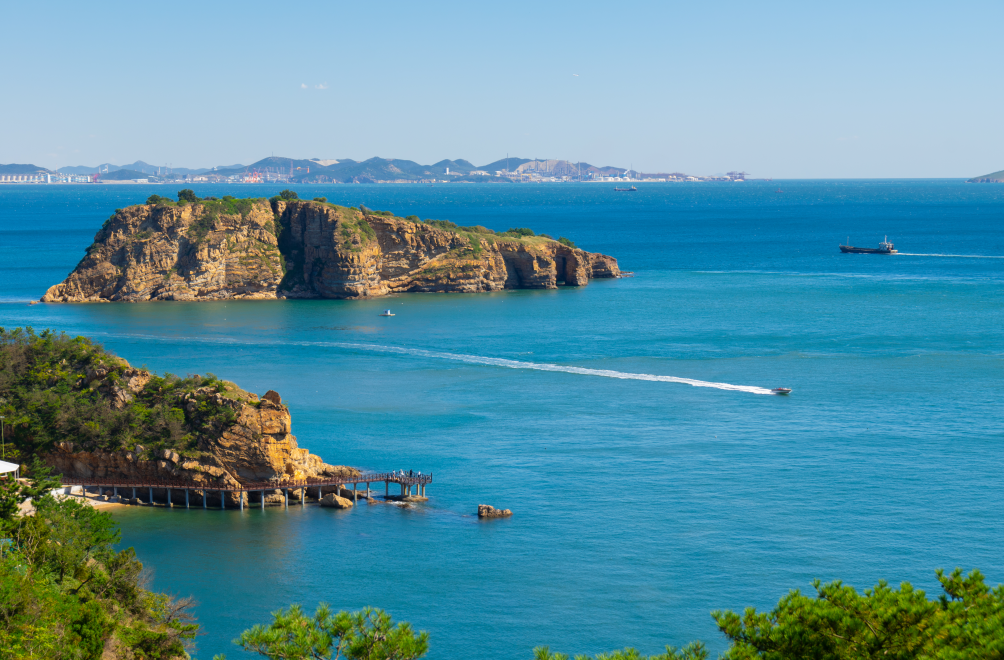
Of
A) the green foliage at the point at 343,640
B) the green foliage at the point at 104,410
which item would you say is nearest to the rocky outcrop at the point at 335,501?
the green foliage at the point at 104,410

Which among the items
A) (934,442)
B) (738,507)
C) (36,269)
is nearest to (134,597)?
(738,507)

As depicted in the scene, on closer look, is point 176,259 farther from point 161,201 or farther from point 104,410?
point 104,410

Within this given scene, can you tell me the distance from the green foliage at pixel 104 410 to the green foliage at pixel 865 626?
127 ft

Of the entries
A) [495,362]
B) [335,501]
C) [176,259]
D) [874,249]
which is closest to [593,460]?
[335,501]

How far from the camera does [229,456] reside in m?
56.2

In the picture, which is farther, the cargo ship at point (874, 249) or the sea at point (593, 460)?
the cargo ship at point (874, 249)

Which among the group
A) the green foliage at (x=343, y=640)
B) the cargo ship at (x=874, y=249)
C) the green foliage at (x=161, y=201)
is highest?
the green foliage at (x=161, y=201)

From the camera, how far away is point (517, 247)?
14625 centimetres

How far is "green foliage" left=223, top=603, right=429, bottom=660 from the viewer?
2412cm

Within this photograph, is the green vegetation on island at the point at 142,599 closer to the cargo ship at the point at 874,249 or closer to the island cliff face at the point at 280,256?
the island cliff face at the point at 280,256

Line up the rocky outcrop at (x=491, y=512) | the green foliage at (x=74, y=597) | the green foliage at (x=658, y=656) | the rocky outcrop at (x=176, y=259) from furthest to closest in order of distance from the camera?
the rocky outcrop at (x=176, y=259) < the rocky outcrop at (x=491, y=512) < the green foliage at (x=74, y=597) < the green foliage at (x=658, y=656)

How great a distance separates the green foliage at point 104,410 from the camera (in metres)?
56.6

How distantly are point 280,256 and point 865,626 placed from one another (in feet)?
400

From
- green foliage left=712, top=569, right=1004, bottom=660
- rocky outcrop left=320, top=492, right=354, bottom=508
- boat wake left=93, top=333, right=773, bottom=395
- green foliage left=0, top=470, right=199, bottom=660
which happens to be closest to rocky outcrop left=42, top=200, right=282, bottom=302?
boat wake left=93, top=333, right=773, bottom=395
